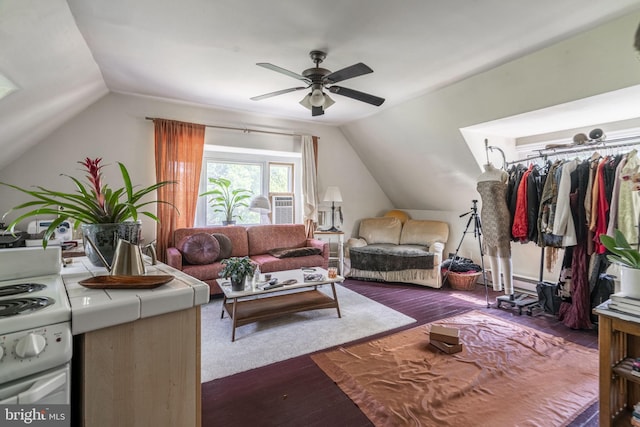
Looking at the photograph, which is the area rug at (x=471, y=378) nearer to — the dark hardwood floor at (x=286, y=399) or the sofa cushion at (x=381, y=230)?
the dark hardwood floor at (x=286, y=399)

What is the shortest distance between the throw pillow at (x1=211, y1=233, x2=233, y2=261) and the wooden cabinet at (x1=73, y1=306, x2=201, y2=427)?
9.75 feet

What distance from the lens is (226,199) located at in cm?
459

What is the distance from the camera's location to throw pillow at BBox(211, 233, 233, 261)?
3.90 meters

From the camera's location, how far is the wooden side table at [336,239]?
464 centimetres

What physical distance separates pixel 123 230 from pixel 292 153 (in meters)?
3.76

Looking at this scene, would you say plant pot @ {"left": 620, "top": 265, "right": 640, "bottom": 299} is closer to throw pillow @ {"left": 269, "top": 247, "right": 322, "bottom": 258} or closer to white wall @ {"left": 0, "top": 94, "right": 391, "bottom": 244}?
throw pillow @ {"left": 269, "top": 247, "right": 322, "bottom": 258}

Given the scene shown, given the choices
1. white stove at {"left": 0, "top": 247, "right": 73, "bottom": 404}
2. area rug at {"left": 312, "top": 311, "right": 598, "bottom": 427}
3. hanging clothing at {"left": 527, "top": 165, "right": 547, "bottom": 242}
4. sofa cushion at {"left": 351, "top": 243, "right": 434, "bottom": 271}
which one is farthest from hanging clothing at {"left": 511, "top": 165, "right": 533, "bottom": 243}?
white stove at {"left": 0, "top": 247, "right": 73, "bottom": 404}

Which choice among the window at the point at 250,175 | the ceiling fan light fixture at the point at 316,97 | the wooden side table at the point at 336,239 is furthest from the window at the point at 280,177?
the ceiling fan light fixture at the point at 316,97

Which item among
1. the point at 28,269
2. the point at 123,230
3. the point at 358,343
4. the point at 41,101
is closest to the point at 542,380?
the point at 358,343

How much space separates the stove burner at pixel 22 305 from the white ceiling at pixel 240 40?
145 centimetres

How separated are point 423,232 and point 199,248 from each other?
3471 millimetres

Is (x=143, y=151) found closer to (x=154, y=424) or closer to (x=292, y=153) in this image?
(x=292, y=153)

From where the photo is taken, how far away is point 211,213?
4520mm

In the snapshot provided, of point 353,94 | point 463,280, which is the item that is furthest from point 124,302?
point 463,280
